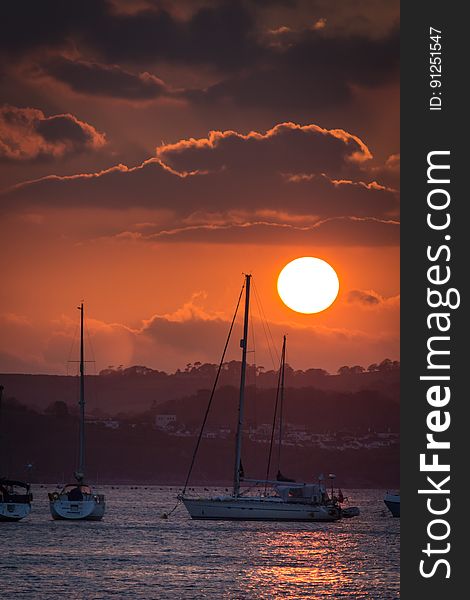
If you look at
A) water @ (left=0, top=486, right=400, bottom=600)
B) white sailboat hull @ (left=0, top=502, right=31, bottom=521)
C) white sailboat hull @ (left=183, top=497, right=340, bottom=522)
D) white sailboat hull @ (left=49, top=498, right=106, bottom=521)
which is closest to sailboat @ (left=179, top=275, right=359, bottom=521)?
white sailboat hull @ (left=183, top=497, right=340, bottom=522)

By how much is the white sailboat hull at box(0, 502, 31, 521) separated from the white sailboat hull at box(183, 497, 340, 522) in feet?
44.9

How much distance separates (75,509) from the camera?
4587 inches

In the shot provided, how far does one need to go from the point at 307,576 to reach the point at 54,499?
47.6 metres

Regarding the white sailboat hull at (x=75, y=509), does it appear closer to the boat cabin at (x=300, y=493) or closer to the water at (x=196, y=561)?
the water at (x=196, y=561)

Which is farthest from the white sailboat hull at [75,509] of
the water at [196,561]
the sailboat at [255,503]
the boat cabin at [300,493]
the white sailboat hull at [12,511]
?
the boat cabin at [300,493]

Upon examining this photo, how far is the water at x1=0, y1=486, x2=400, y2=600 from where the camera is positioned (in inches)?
2501

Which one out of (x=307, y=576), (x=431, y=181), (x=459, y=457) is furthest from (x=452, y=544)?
(x=307, y=576)

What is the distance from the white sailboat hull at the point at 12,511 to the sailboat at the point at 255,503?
13209 mm

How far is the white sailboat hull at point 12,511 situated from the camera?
115125 mm

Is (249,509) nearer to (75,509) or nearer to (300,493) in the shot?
(300,493)

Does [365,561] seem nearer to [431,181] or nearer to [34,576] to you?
[34,576]

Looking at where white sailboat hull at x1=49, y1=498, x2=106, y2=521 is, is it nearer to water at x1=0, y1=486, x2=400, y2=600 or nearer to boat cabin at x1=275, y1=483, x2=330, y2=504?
water at x1=0, y1=486, x2=400, y2=600

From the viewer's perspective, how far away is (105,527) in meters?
118

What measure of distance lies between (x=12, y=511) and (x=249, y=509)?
2003 cm
